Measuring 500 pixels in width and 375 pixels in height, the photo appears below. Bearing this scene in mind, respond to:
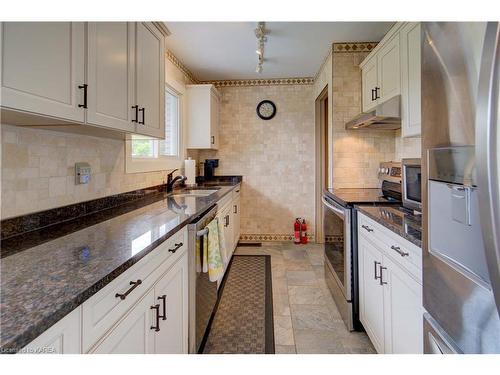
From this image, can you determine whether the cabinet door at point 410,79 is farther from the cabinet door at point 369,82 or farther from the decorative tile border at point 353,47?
the decorative tile border at point 353,47

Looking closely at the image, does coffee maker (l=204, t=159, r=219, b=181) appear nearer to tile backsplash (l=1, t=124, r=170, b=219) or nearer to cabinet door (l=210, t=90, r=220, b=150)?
cabinet door (l=210, t=90, r=220, b=150)

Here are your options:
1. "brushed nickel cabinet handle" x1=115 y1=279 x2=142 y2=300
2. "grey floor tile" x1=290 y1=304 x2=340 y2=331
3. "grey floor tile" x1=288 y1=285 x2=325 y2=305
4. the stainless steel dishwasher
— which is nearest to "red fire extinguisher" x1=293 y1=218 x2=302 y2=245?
"grey floor tile" x1=288 y1=285 x2=325 y2=305

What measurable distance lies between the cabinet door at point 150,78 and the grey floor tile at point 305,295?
5.91 ft

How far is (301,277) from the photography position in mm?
2980

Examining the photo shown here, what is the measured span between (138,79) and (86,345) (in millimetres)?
1557

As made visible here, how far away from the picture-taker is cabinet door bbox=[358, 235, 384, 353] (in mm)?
1628

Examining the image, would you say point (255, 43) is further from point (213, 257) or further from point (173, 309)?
point (173, 309)

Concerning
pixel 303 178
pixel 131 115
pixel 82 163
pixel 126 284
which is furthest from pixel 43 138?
pixel 303 178

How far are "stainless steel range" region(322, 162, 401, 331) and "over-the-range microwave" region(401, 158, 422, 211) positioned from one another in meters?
0.26

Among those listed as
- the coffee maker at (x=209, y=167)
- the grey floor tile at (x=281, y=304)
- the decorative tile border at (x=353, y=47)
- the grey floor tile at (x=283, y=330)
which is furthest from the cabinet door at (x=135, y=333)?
the coffee maker at (x=209, y=167)

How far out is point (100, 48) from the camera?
4.50 feet

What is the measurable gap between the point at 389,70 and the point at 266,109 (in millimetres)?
2117
